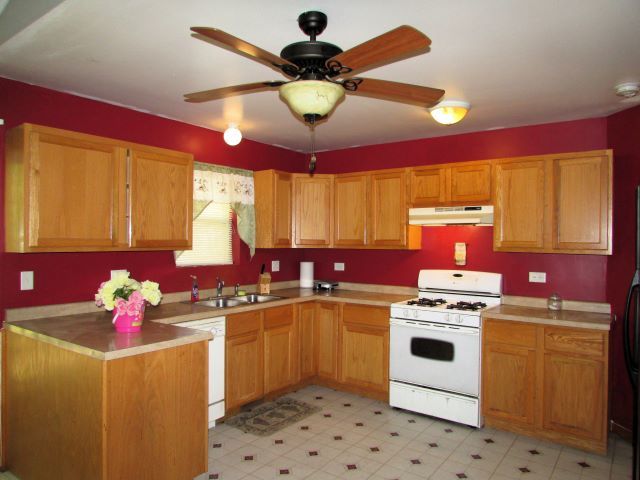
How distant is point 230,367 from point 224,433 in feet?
1.60

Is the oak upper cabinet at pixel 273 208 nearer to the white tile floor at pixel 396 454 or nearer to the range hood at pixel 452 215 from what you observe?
the range hood at pixel 452 215

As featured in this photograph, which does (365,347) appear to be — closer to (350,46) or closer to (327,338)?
(327,338)

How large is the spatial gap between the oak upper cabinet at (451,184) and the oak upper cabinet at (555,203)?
116 mm

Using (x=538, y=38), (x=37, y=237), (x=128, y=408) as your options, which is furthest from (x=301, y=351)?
(x=538, y=38)

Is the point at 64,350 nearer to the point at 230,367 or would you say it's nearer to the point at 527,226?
the point at 230,367

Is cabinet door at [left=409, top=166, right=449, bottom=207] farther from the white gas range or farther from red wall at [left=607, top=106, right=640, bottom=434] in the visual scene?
red wall at [left=607, top=106, right=640, bottom=434]

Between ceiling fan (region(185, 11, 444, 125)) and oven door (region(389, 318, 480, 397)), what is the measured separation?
2067 mm

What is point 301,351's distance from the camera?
168 inches

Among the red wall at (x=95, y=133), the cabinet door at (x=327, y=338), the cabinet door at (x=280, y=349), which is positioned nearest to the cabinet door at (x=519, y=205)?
the cabinet door at (x=327, y=338)

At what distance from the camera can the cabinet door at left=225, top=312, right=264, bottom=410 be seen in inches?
140

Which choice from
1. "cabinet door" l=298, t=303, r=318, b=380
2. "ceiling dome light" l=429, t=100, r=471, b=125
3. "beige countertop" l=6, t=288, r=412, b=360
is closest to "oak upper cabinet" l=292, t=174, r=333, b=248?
"cabinet door" l=298, t=303, r=318, b=380

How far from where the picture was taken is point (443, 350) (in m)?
3.57

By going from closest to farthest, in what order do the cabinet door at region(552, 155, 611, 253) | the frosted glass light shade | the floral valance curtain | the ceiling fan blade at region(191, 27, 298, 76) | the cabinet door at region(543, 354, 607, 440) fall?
the ceiling fan blade at region(191, 27, 298, 76), the frosted glass light shade, the cabinet door at region(543, 354, 607, 440), the cabinet door at region(552, 155, 611, 253), the floral valance curtain

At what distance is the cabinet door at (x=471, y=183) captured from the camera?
373cm
